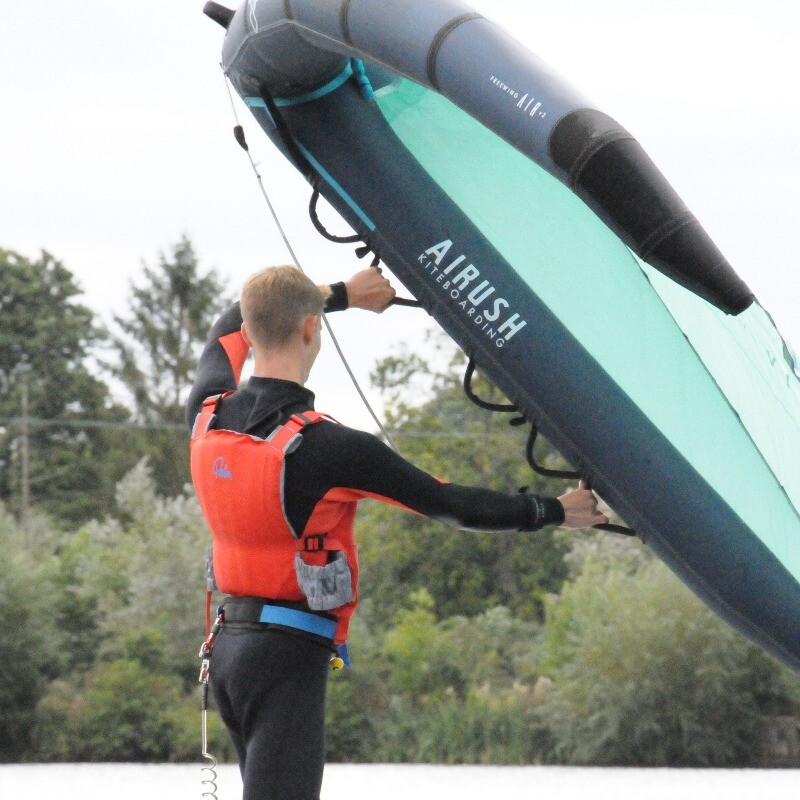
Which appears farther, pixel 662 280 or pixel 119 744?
pixel 119 744

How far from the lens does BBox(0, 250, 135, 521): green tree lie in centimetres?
3075

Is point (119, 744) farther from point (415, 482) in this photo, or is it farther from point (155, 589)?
point (415, 482)

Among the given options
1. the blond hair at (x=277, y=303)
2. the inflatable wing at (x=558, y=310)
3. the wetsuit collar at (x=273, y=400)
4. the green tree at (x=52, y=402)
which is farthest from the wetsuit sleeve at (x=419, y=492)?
the green tree at (x=52, y=402)

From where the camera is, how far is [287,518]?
2273 mm

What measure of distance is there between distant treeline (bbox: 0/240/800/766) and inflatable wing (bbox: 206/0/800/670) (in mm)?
9824

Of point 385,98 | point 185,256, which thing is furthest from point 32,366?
point 385,98

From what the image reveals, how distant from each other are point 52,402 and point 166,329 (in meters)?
3.63

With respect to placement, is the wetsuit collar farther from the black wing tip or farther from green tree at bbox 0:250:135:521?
green tree at bbox 0:250:135:521

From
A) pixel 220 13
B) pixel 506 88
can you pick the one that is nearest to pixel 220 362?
pixel 506 88

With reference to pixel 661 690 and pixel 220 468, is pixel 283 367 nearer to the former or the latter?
pixel 220 468

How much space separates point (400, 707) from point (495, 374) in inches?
468

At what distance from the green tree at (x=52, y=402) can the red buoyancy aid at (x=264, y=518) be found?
28.4 metres

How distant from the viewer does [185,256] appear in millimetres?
34594

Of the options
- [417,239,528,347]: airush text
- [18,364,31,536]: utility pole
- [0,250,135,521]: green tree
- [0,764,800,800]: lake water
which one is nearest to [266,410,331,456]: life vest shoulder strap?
[417,239,528,347]: airush text
